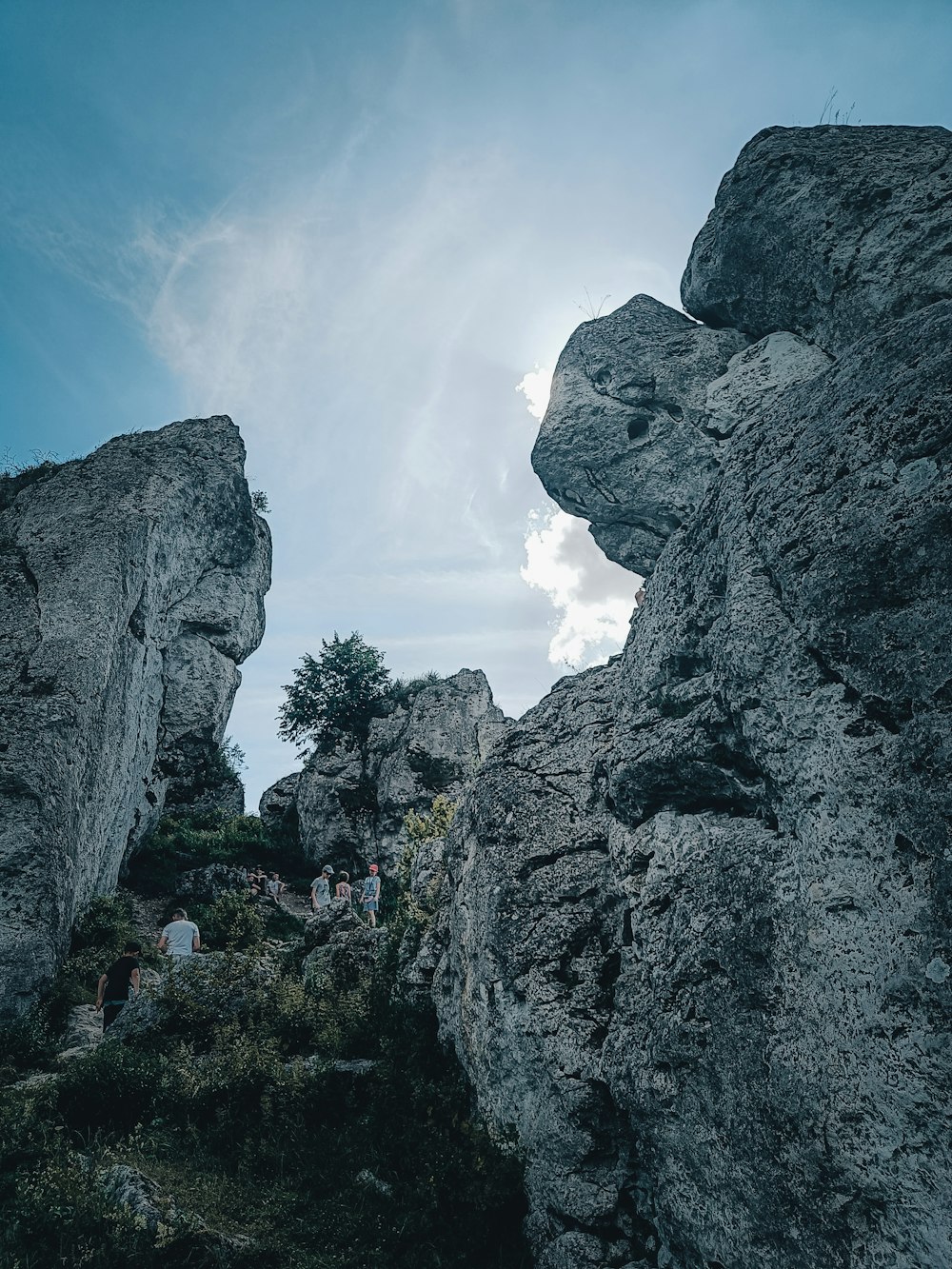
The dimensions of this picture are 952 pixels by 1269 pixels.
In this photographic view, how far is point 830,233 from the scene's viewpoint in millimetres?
13938

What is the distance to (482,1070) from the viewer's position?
9883 mm

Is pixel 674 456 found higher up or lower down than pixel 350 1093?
higher up

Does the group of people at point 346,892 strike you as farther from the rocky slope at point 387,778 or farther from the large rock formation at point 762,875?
the large rock formation at point 762,875

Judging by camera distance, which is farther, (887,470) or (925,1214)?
(887,470)

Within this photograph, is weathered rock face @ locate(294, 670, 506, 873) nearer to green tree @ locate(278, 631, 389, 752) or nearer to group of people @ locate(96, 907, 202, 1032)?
green tree @ locate(278, 631, 389, 752)

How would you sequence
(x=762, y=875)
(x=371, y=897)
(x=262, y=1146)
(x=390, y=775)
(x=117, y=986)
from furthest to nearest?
(x=390, y=775), (x=371, y=897), (x=117, y=986), (x=262, y=1146), (x=762, y=875)

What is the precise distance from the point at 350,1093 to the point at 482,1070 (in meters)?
2.09

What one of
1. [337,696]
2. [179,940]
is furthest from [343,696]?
[179,940]

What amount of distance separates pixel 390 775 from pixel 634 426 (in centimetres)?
1818

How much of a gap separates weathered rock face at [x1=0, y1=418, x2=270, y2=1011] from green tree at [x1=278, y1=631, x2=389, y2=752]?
250 inches

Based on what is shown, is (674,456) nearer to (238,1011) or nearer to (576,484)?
(576,484)

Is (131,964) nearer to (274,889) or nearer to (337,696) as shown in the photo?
(274,889)

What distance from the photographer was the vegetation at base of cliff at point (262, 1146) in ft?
22.7

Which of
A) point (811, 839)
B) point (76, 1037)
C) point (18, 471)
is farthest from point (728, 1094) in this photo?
point (18, 471)
